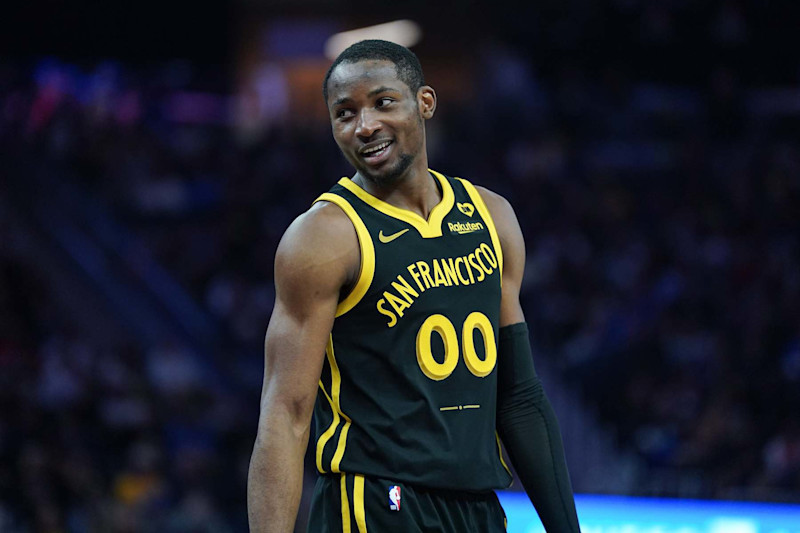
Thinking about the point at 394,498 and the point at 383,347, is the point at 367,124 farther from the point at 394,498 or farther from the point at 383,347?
the point at 394,498

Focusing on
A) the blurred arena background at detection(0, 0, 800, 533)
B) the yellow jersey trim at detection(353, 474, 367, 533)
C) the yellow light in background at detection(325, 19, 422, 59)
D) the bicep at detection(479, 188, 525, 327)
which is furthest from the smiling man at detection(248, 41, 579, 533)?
the yellow light in background at detection(325, 19, 422, 59)

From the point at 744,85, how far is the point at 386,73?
915 centimetres

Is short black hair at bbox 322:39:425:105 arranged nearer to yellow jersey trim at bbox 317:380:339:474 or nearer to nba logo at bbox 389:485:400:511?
yellow jersey trim at bbox 317:380:339:474

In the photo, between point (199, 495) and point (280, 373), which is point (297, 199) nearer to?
point (199, 495)

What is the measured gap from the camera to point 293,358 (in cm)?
270

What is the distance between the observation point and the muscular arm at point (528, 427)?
9.81ft

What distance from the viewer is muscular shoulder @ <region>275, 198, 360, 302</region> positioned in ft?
8.82

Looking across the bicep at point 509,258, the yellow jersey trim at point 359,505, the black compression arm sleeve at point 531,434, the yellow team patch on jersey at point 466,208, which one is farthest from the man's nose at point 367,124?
the yellow jersey trim at point 359,505

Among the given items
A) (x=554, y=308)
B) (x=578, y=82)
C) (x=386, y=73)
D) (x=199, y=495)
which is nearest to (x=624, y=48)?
(x=578, y=82)

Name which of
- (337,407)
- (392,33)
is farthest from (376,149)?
(392,33)

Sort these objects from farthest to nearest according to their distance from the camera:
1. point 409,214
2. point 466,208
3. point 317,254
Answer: point 466,208 < point 409,214 < point 317,254

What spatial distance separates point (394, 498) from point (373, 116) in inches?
37.4

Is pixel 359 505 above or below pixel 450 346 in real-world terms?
below

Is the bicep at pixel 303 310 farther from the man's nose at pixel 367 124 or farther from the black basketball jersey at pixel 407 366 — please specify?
the man's nose at pixel 367 124
